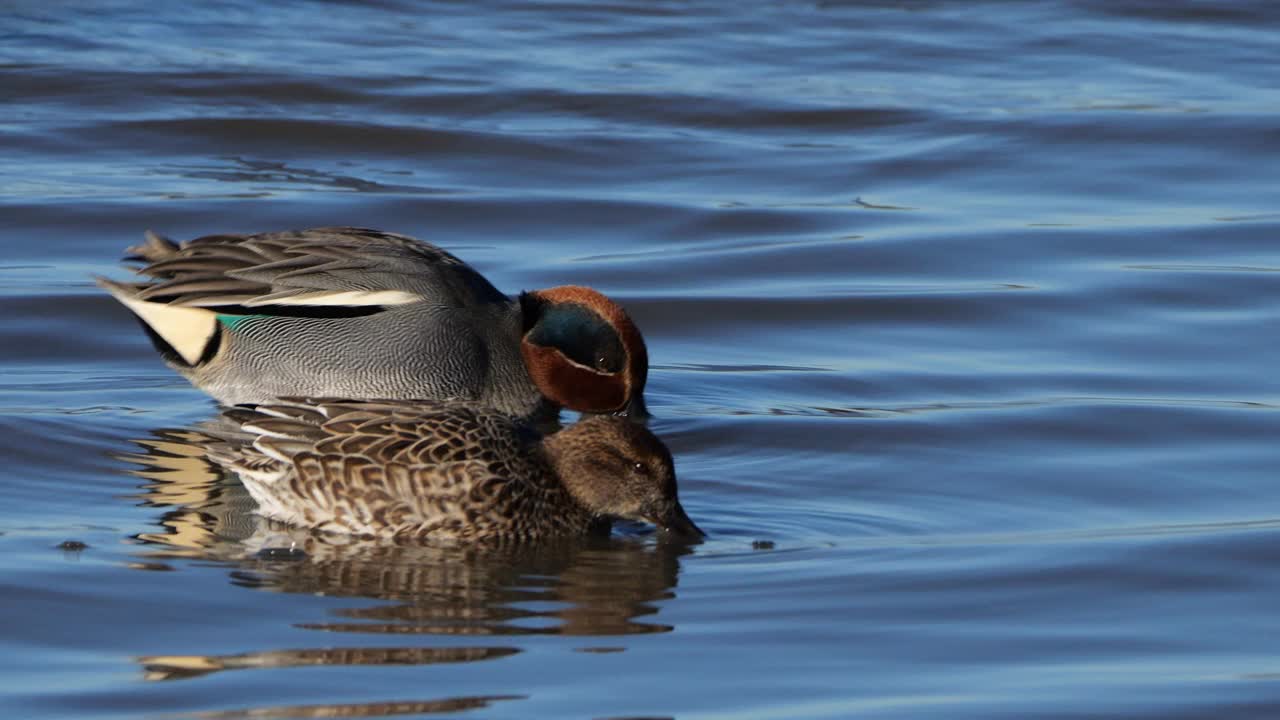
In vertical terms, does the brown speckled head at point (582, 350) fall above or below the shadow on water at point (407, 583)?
above

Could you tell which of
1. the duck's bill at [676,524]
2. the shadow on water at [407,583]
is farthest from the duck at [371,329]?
the duck's bill at [676,524]

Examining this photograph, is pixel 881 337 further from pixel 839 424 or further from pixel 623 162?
pixel 623 162

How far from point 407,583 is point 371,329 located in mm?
2405

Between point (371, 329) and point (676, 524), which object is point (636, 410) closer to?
point (371, 329)

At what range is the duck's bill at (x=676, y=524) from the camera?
6.28 metres

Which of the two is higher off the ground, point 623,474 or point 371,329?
point 371,329

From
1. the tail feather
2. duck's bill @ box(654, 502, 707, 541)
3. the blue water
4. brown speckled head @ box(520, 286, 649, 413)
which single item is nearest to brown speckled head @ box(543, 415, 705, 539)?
duck's bill @ box(654, 502, 707, 541)

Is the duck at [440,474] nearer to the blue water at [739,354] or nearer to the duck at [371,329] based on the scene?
the blue water at [739,354]

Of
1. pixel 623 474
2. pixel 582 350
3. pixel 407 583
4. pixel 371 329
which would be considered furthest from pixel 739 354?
pixel 407 583

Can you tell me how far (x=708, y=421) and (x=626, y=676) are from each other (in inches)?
121

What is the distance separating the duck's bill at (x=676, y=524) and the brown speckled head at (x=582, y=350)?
1.96 metres

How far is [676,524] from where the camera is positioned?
628 centimetres

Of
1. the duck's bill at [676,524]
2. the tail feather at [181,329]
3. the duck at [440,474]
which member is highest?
the tail feather at [181,329]

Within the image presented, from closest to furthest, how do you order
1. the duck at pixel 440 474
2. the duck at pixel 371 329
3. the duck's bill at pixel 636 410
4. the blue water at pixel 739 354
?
1. the blue water at pixel 739 354
2. the duck at pixel 440 474
3. the duck at pixel 371 329
4. the duck's bill at pixel 636 410
